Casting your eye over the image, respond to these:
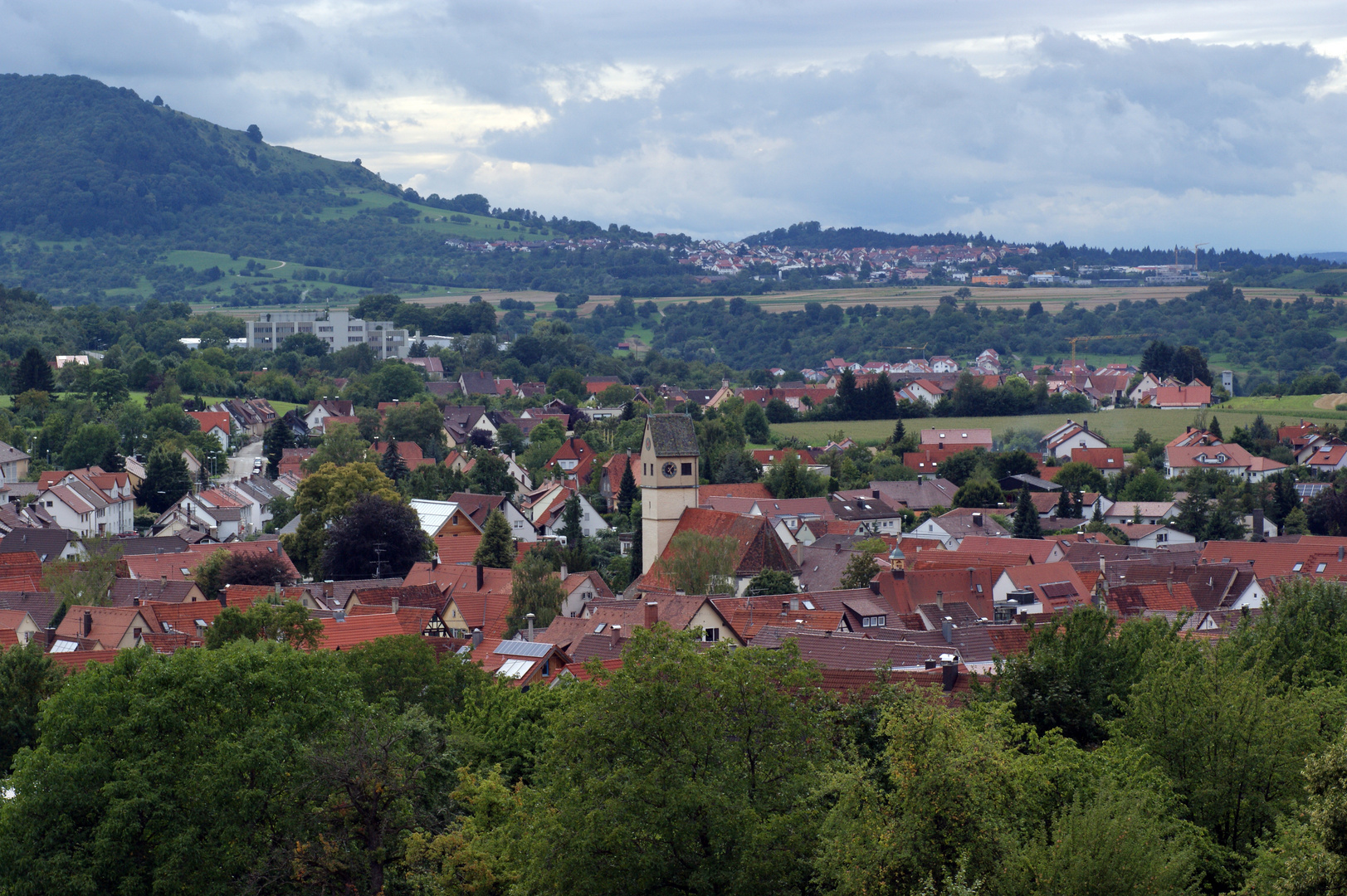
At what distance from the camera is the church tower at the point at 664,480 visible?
61.4m

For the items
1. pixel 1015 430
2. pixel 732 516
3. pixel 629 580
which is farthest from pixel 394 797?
pixel 1015 430

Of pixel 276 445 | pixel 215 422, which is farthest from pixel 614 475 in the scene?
pixel 215 422

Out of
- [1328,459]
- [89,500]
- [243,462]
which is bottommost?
[243,462]

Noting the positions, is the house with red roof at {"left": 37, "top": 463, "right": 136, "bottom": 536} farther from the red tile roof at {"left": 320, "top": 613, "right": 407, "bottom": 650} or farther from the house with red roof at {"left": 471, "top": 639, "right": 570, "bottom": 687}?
the house with red roof at {"left": 471, "top": 639, "right": 570, "bottom": 687}

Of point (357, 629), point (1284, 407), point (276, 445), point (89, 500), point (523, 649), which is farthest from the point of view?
point (1284, 407)

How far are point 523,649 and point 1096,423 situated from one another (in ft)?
305

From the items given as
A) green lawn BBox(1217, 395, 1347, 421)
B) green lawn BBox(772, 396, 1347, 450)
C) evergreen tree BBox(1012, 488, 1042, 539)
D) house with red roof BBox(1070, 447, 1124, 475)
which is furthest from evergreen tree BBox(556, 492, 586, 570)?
green lawn BBox(1217, 395, 1347, 421)

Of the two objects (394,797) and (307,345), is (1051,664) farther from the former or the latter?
(307,345)

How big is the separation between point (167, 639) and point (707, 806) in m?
25.7

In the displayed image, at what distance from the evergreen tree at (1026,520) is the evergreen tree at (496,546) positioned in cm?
2739

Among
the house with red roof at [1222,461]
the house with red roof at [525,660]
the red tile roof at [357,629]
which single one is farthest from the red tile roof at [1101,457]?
the house with red roof at [525,660]

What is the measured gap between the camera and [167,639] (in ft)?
135

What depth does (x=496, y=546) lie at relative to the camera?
65000 mm

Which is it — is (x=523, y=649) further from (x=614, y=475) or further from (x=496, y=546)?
(x=614, y=475)
